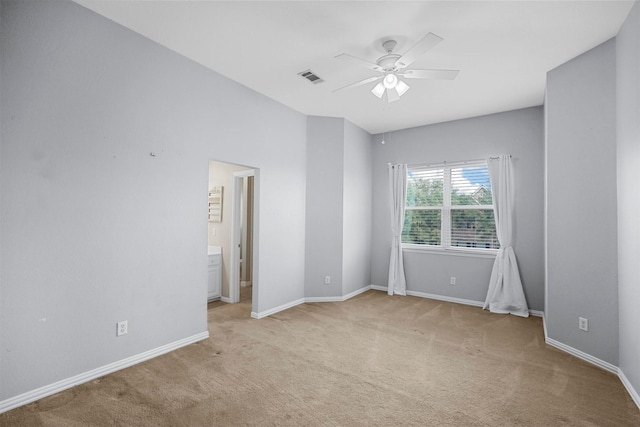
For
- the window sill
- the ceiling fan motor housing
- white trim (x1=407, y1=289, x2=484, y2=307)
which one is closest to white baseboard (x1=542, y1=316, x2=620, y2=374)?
white trim (x1=407, y1=289, x2=484, y2=307)

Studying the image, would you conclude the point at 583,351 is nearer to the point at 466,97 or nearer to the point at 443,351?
the point at 443,351

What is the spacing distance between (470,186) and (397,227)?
1.35 m

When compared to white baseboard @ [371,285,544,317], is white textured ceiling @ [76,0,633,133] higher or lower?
higher

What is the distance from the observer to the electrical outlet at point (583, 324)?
2955 millimetres

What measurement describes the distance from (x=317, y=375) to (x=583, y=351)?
256cm

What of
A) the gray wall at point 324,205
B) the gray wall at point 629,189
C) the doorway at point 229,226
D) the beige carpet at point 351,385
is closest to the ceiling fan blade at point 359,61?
the gray wall at point 629,189

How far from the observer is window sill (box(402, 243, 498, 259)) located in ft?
15.7

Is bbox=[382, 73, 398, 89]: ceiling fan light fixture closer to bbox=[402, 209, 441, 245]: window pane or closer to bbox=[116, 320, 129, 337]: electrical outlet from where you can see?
bbox=[402, 209, 441, 245]: window pane

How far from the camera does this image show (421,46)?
243 centimetres

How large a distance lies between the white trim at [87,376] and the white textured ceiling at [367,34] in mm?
2902

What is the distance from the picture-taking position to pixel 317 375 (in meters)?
2.63

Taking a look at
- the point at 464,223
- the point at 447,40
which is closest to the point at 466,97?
the point at 447,40

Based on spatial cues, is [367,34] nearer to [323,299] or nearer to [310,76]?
[310,76]

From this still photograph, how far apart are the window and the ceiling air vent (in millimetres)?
2625
